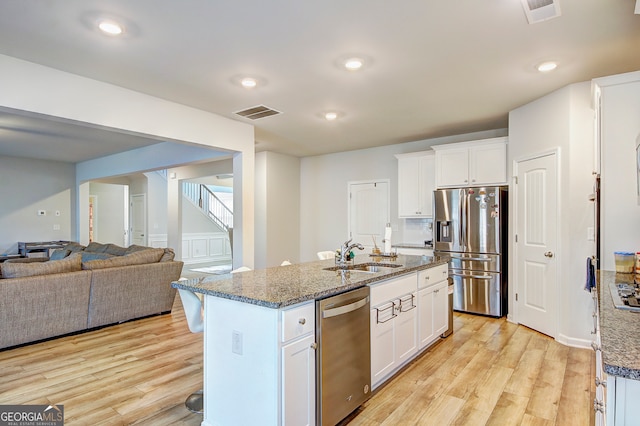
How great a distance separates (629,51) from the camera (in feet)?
9.26

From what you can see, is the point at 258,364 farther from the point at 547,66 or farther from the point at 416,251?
the point at 416,251

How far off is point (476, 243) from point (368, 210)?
7.66 feet

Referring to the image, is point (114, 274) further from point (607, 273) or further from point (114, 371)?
point (607, 273)

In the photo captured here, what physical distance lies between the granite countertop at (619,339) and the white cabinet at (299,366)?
1284 millimetres

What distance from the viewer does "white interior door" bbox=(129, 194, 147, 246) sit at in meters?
9.68

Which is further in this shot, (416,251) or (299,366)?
(416,251)

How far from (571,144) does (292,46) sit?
9.79 feet

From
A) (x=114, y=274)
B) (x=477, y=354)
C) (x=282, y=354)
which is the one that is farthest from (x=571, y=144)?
(x=114, y=274)

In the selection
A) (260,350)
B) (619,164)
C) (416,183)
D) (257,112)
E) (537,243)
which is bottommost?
(260,350)

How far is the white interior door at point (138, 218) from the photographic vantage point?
968 centimetres

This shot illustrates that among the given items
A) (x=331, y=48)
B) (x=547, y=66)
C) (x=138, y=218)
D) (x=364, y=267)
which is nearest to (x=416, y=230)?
(x=364, y=267)

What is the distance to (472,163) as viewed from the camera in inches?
194

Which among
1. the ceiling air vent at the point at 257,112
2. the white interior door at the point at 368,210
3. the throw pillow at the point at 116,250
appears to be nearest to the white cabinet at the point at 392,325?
the ceiling air vent at the point at 257,112

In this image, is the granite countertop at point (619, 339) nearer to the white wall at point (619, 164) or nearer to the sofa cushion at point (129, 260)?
the white wall at point (619, 164)
